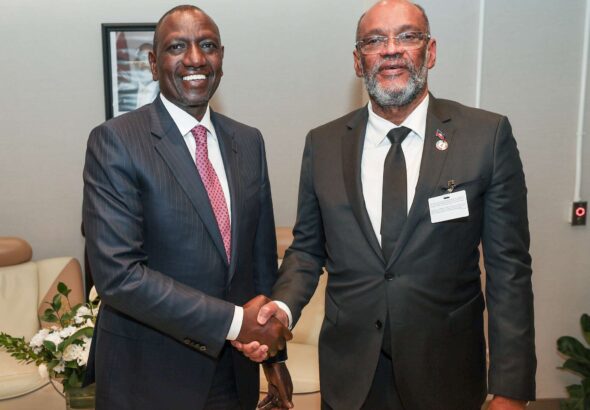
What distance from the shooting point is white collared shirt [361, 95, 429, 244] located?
5.98ft

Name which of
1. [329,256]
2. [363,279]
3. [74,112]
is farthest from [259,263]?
[74,112]

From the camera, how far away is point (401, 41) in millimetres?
1881

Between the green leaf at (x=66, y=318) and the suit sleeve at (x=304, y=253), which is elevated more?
the suit sleeve at (x=304, y=253)

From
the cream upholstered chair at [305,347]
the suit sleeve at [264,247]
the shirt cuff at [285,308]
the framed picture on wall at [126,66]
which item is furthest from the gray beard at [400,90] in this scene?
the framed picture on wall at [126,66]

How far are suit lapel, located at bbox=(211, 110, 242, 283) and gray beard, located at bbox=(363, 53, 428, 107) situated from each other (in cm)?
48

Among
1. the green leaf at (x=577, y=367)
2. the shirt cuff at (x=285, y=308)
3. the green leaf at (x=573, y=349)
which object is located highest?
the shirt cuff at (x=285, y=308)

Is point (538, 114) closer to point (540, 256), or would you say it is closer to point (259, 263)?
point (540, 256)

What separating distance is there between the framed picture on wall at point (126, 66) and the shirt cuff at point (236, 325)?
8.55 ft

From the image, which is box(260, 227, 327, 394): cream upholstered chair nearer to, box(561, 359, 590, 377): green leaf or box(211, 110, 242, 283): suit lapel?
box(561, 359, 590, 377): green leaf

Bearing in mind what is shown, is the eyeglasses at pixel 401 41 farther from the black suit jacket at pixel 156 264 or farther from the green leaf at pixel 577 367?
the green leaf at pixel 577 367

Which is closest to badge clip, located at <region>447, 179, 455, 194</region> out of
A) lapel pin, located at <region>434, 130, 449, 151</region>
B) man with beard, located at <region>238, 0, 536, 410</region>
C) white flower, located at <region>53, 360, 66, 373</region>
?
man with beard, located at <region>238, 0, 536, 410</region>

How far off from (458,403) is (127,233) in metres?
1.09

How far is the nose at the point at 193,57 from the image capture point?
6.13 feet

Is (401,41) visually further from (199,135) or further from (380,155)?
(199,135)
